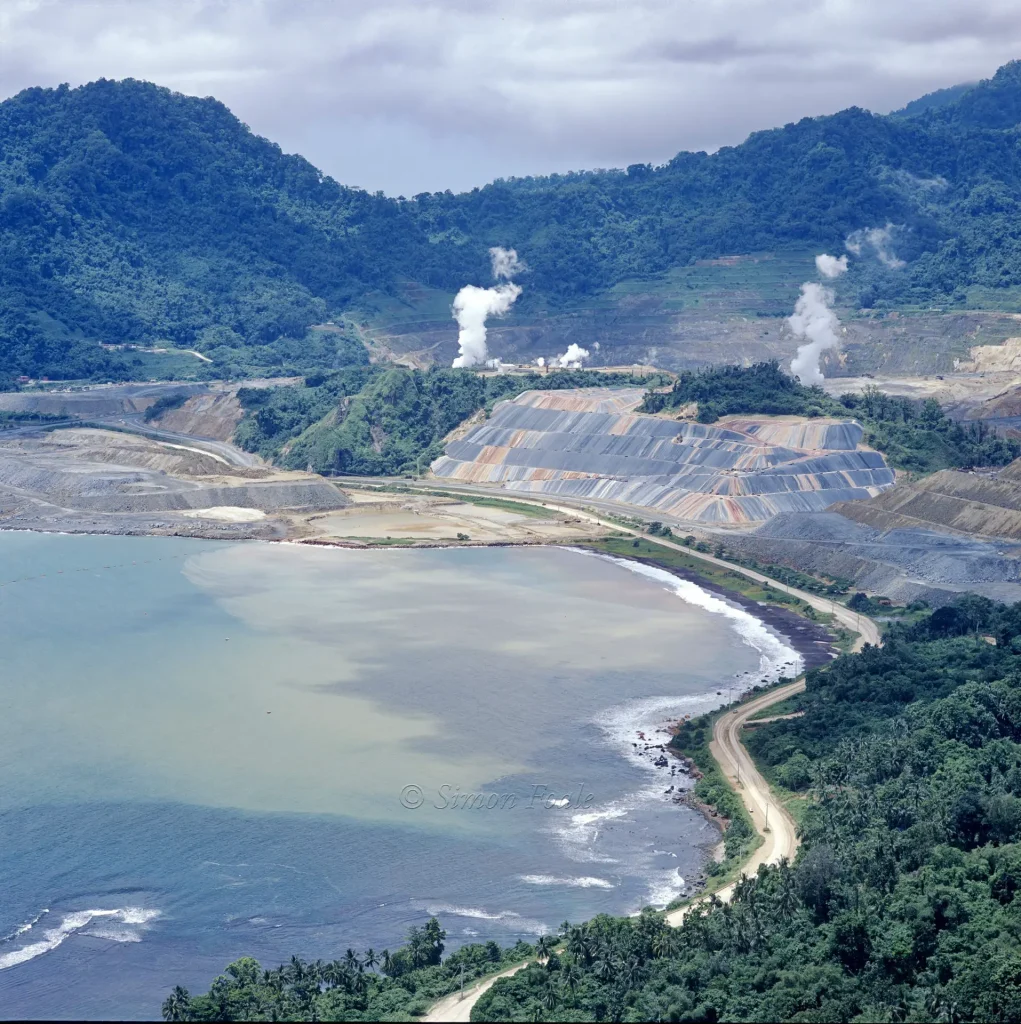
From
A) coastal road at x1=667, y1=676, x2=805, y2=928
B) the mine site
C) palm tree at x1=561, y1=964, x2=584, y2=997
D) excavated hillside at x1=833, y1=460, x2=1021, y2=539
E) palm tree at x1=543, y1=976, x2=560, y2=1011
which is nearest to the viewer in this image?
palm tree at x1=543, y1=976, x2=560, y2=1011

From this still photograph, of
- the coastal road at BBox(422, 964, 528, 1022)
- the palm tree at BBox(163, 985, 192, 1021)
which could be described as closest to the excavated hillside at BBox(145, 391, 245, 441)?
the coastal road at BBox(422, 964, 528, 1022)

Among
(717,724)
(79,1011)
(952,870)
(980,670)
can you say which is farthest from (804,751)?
(79,1011)

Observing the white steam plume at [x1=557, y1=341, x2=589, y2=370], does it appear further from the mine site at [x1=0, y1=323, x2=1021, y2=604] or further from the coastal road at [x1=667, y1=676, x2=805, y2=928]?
the coastal road at [x1=667, y1=676, x2=805, y2=928]

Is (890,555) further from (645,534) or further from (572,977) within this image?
(572,977)

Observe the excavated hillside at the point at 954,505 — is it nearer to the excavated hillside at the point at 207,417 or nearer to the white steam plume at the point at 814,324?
the white steam plume at the point at 814,324

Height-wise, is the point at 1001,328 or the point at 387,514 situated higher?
the point at 1001,328

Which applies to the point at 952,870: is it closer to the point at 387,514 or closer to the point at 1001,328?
the point at 387,514
